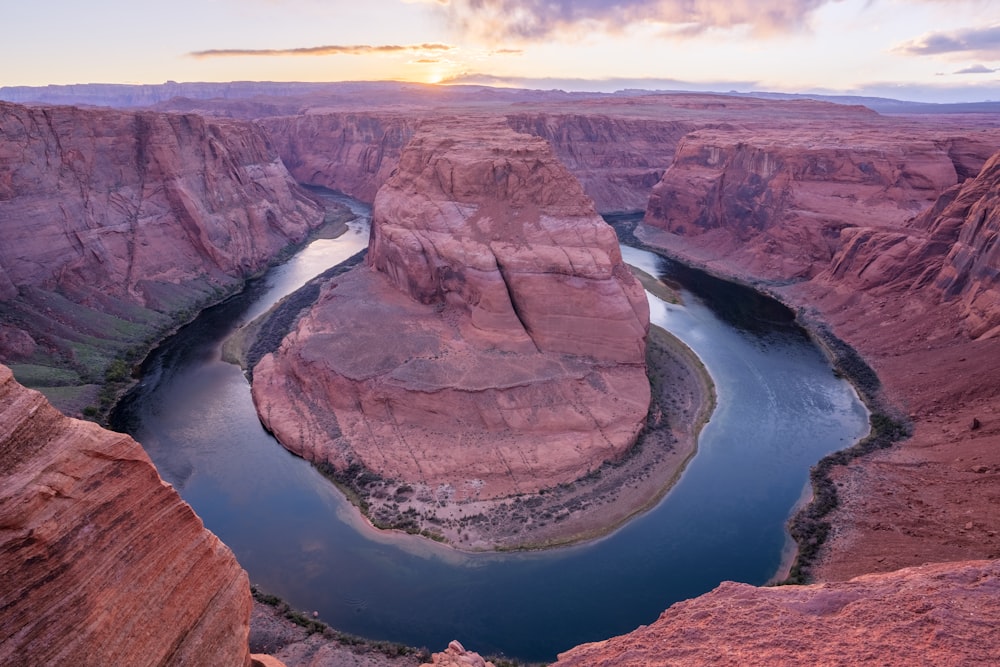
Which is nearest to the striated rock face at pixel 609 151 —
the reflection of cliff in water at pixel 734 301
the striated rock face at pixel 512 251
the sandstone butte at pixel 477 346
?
the reflection of cliff in water at pixel 734 301

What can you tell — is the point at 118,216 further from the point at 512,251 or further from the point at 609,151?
the point at 609,151

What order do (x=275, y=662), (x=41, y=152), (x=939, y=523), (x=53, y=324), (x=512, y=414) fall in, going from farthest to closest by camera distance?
(x=41, y=152)
(x=53, y=324)
(x=512, y=414)
(x=939, y=523)
(x=275, y=662)

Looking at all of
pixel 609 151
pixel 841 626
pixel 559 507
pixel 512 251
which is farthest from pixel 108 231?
pixel 609 151

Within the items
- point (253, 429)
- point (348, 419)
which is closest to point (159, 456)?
point (253, 429)

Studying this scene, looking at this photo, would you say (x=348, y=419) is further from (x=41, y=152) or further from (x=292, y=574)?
(x=41, y=152)

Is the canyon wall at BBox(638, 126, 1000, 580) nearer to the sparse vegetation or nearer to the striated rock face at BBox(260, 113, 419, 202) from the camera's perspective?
the sparse vegetation

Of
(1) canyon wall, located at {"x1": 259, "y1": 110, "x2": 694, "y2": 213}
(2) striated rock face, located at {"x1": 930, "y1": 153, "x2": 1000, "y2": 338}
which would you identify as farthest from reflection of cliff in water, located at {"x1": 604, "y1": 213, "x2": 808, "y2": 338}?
(1) canyon wall, located at {"x1": 259, "y1": 110, "x2": 694, "y2": 213}
